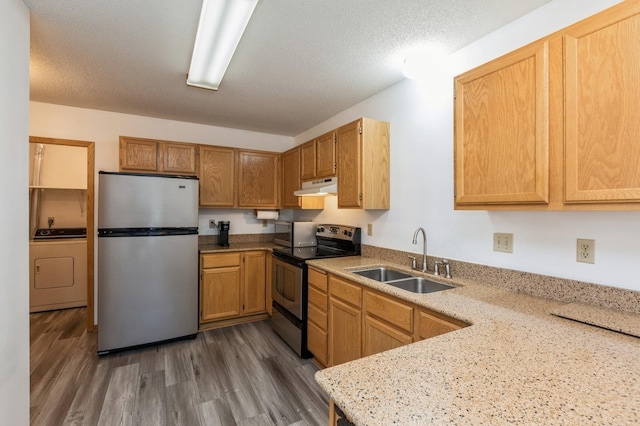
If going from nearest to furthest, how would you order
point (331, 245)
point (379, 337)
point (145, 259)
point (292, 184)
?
point (379, 337) → point (145, 259) → point (331, 245) → point (292, 184)

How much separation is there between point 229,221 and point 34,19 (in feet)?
8.69

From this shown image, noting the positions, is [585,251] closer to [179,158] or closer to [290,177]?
[290,177]

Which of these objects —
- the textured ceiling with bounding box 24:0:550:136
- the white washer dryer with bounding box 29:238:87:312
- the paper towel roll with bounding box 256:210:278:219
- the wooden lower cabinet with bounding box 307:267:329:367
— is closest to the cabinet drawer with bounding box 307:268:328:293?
the wooden lower cabinet with bounding box 307:267:329:367

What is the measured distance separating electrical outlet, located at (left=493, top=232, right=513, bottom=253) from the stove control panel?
1.37 meters

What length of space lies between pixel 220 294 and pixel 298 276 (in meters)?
1.19

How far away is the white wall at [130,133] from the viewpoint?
124 inches

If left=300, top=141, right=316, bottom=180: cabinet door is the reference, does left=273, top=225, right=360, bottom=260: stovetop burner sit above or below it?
below

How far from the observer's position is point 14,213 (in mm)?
1521

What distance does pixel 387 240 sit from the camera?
2.70 m

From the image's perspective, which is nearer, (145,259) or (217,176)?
(145,259)

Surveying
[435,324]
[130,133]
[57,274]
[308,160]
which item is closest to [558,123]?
[435,324]

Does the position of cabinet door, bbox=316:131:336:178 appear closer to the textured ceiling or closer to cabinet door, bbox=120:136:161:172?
the textured ceiling

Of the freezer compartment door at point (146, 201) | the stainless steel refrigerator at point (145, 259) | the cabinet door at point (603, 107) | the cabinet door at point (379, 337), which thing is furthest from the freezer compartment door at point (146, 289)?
the cabinet door at point (603, 107)

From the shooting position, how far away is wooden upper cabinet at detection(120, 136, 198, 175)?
320 centimetres
